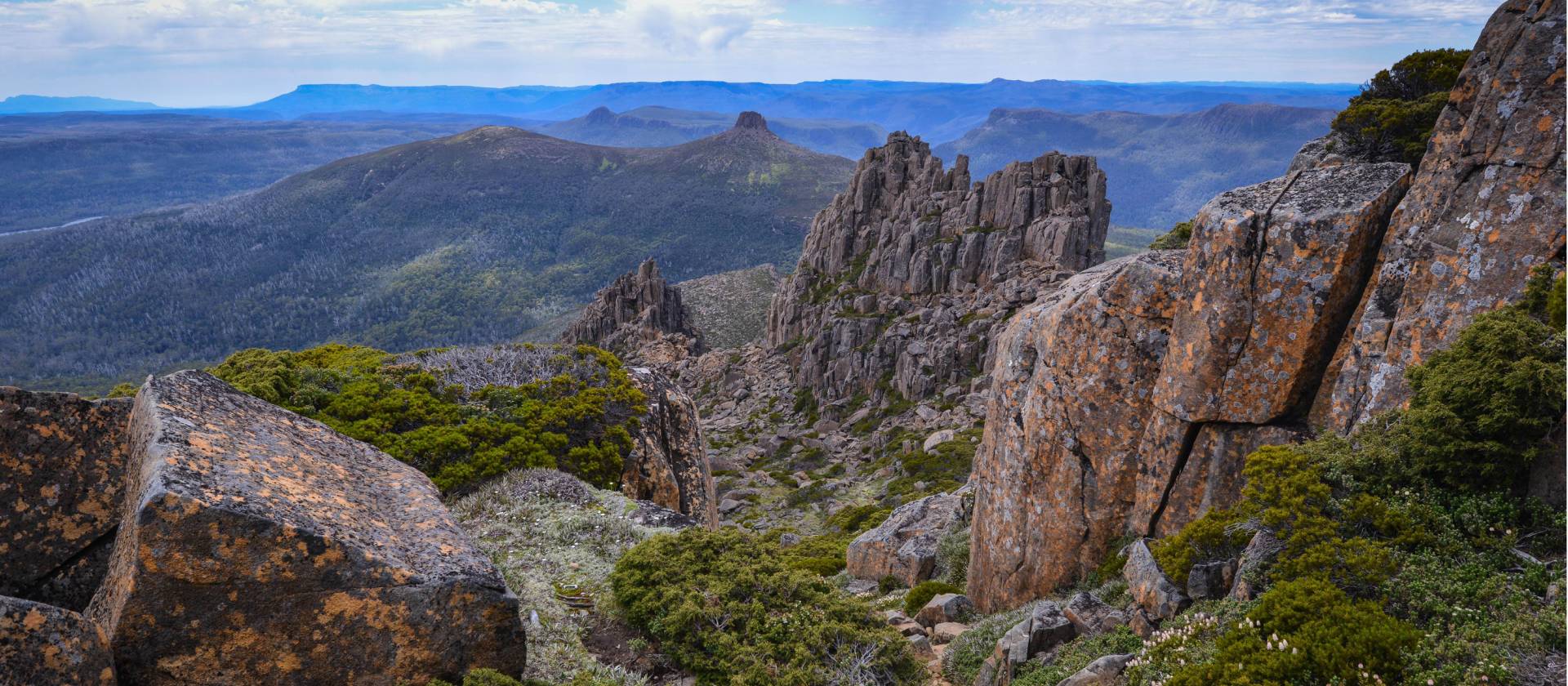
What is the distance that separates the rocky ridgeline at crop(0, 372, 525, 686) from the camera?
7812mm

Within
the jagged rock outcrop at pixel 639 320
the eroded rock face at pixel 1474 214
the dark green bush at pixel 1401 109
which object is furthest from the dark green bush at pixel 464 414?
the jagged rock outcrop at pixel 639 320

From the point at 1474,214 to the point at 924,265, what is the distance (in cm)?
9071

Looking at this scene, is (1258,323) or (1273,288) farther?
(1258,323)

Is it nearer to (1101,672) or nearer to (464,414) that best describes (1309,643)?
(1101,672)

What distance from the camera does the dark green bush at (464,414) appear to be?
70.0 ft

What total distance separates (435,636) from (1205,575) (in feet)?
34.2

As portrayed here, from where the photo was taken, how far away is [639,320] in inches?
5295

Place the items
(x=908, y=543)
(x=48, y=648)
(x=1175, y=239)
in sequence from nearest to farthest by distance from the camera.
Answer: (x=48, y=648) < (x=1175, y=239) < (x=908, y=543)

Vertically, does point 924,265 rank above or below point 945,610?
below

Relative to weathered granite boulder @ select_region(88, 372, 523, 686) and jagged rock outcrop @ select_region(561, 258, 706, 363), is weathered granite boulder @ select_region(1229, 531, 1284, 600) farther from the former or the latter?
jagged rock outcrop @ select_region(561, 258, 706, 363)

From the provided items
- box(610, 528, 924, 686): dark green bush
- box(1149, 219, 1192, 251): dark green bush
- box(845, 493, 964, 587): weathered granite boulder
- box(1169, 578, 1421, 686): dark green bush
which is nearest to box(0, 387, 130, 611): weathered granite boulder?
box(610, 528, 924, 686): dark green bush

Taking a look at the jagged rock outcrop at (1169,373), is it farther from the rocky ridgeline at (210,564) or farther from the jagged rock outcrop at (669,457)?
the rocky ridgeline at (210,564)

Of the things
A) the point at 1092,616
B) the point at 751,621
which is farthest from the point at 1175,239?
the point at 751,621

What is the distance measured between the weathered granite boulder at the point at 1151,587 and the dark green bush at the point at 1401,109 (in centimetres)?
853
